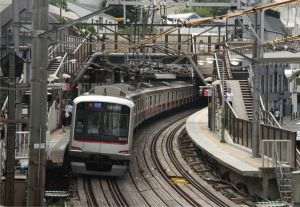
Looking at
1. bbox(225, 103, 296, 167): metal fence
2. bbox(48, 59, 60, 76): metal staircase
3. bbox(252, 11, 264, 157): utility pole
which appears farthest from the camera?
bbox(48, 59, 60, 76): metal staircase

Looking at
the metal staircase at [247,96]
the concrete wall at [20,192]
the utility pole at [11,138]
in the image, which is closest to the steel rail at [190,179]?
the metal staircase at [247,96]

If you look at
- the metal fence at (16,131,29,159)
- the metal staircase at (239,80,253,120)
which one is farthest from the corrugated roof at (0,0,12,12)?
the metal fence at (16,131,29,159)

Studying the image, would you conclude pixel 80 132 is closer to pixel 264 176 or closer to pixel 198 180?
pixel 198 180

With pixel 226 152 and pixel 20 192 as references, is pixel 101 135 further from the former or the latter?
pixel 226 152

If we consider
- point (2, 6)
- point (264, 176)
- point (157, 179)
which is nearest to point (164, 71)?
point (2, 6)

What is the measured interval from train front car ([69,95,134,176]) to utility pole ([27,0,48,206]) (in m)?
8.15

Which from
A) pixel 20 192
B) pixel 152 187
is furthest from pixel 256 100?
pixel 20 192

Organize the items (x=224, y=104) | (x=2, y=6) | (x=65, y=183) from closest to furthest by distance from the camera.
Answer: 1. (x=65, y=183)
2. (x=224, y=104)
3. (x=2, y=6)

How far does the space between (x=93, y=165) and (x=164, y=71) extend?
28.1 metres

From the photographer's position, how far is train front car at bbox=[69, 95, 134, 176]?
20.8m

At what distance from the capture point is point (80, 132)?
21016 mm

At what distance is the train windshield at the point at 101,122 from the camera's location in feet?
69.1

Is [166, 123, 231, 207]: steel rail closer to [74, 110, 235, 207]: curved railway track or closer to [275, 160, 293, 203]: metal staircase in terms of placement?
[74, 110, 235, 207]: curved railway track

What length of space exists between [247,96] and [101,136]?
14.6m
